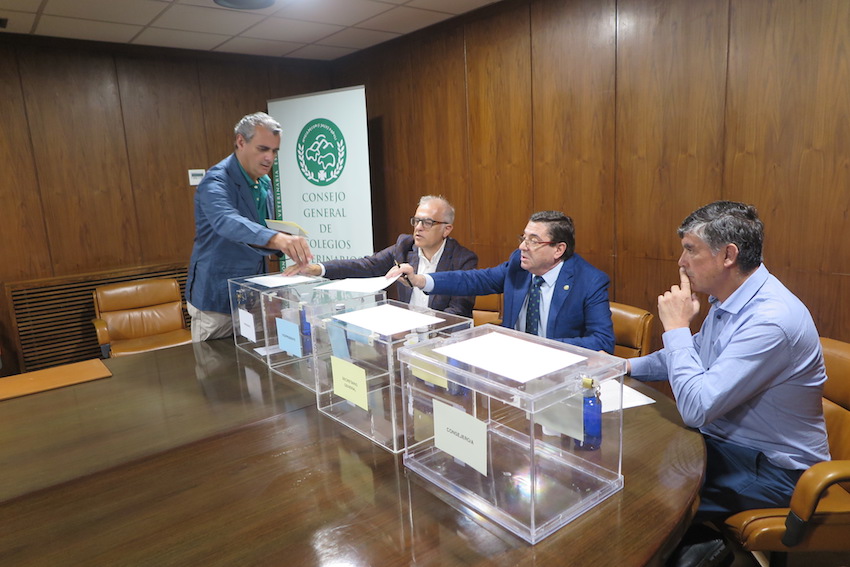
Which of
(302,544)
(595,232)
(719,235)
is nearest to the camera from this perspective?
(302,544)

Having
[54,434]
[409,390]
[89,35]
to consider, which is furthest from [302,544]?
[89,35]

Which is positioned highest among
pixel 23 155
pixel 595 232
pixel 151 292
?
pixel 23 155

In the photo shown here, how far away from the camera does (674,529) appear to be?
0.94m

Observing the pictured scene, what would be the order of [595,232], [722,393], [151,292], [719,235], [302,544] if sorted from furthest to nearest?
[151,292] → [595,232] → [719,235] → [722,393] → [302,544]

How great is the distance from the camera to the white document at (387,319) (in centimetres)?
133

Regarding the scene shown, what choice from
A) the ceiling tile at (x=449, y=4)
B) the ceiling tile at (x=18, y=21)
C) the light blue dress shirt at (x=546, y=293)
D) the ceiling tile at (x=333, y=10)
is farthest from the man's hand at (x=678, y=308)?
the ceiling tile at (x=18, y=21)

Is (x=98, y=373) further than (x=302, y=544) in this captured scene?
Yes

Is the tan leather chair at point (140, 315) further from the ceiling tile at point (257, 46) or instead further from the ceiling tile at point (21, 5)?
the ceiling tile at point (257, 46)

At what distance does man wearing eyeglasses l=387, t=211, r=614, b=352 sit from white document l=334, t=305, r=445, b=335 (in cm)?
72

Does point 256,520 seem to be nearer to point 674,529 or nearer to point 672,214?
point 674,529

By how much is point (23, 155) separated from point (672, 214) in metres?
A: 4.46

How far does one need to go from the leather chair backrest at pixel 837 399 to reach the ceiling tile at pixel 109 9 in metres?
3.81

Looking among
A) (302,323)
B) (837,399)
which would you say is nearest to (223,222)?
(302,323)

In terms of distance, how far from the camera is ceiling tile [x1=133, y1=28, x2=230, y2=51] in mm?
3998
